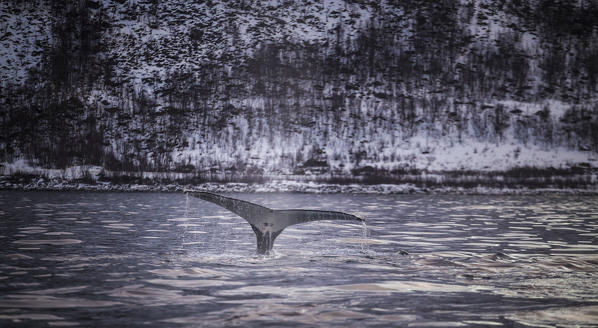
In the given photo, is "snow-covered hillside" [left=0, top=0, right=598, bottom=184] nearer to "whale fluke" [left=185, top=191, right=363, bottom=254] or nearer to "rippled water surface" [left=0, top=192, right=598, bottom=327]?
"rippled water surface" [left=0, top=192, right=598, bottom=327]

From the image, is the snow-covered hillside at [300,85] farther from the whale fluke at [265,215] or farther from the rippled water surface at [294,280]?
the whale fluke at [265,215]

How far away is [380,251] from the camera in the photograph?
16828 mm

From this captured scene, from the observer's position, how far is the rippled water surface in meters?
8.48

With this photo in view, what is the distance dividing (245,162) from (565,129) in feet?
191

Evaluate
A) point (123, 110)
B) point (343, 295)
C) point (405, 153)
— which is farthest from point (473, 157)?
point (343, 295)

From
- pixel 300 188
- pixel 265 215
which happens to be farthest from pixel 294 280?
pixel 300 188

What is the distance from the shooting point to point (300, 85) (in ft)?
365

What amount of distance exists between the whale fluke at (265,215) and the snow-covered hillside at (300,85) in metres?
74.2

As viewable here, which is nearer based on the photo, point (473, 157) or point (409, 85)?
point (473, 157)

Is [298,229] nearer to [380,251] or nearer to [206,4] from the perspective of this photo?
[380,251]

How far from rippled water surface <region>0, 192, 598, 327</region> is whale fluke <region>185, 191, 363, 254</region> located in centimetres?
91

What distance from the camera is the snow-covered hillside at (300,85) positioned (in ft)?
305

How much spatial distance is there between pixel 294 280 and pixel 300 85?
101m

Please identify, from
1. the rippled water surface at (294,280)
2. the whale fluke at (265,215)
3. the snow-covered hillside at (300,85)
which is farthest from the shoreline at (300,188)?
the whale fluke at (265,215)
